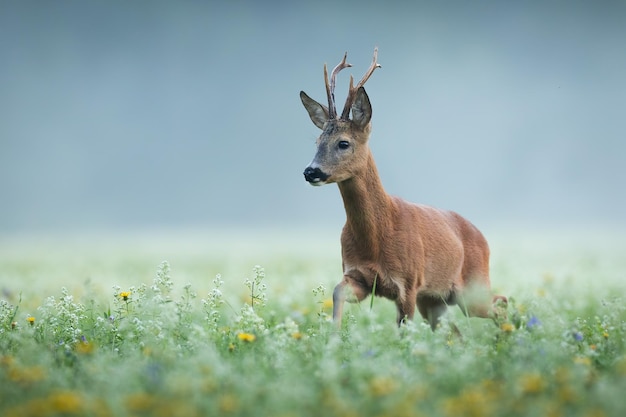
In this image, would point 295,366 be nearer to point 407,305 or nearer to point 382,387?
point 382,387

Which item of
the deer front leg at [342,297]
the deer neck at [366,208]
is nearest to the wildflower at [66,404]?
the deer front leg at [342,297]

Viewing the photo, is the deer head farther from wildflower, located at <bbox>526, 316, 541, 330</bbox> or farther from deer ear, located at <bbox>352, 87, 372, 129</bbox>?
wildflower, located at <bbox>526, 316, 541, 330</bbox>

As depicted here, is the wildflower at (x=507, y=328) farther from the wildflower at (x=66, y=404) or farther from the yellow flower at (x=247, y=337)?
the wildflower at (x=66, y=404)

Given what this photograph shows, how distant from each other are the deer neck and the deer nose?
0.35m

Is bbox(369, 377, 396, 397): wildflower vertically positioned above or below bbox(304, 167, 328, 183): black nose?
below

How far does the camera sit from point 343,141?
281 inches

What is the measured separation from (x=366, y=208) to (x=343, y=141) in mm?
565

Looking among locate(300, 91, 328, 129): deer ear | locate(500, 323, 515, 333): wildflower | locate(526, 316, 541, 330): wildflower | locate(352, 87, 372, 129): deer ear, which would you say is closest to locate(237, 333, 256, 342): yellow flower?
locate(500, 323, 515, 333): wildflower

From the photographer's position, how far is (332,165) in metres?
7.00

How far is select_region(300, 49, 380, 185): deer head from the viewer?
696 centimetres

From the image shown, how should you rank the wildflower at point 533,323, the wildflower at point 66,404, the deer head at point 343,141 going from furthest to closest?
1. the deer head at point 343,141
2. the wildflower at point 533,323
3. the wildflower at point 66,404

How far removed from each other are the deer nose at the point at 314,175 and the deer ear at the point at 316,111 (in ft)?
2.54

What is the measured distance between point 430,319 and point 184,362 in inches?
167

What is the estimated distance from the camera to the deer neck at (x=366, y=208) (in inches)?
276
